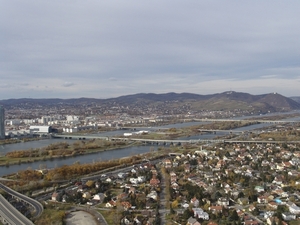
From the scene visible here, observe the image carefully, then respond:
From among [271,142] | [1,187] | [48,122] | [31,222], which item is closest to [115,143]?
[271,142]

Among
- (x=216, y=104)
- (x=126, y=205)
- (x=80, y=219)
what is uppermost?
(x=216, y=104)

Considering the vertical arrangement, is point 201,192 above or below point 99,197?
above

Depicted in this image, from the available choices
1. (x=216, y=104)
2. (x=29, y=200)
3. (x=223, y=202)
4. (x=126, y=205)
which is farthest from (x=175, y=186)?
(x=216, y=104)

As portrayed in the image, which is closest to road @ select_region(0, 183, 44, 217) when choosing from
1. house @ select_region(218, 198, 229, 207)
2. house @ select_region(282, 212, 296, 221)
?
house @ select_region(218, 198, 229, 207)

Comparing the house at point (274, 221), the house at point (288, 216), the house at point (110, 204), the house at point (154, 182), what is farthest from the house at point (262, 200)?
the house at point (110, 204)

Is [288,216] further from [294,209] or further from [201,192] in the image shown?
[201,192]

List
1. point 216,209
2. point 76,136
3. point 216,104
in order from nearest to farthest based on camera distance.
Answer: point 216,209 < point 76,136 < point 216,104
